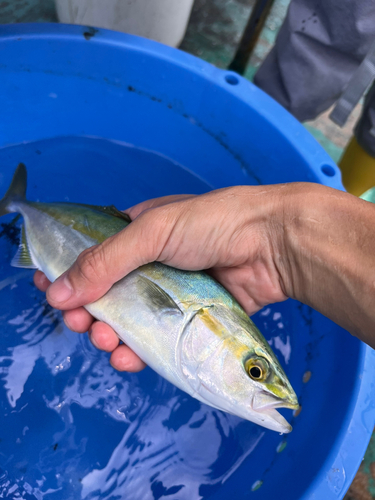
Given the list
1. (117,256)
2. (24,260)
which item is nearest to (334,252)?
(117,256)

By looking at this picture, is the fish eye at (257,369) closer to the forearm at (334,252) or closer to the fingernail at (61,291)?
the forearm at (334,252)

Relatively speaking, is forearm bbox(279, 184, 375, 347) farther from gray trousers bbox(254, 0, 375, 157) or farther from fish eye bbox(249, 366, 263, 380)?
gray trousers bbox(254, 0, 375, 157)

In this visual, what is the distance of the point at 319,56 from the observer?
2170 millimetres

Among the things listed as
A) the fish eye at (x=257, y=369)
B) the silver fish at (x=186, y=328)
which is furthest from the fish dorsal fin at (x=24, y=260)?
the fish eye at (x=257, y=369)

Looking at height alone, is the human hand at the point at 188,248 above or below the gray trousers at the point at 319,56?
below

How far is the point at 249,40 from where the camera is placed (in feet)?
9.53

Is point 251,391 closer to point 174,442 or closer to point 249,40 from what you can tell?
point 174,442

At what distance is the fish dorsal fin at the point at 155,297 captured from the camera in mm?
1295

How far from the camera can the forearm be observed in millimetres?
1207

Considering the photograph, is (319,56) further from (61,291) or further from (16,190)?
(61,291)

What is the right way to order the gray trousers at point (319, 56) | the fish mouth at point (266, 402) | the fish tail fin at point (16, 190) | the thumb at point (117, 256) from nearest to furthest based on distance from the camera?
the fish mouth at point (266, 402) < the thumb at point (117, 256) < the fish tail fin at point (16, 190) < the gray trousers at point (319, 56)

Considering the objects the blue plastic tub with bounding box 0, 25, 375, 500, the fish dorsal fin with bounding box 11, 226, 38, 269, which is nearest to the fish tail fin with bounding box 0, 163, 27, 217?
the fish dorsal fin with bounding box 11, 226, 38, 269

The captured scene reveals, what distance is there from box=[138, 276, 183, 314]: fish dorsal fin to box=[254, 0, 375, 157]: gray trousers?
68.1 inches

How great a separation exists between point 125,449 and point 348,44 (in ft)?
7.93
